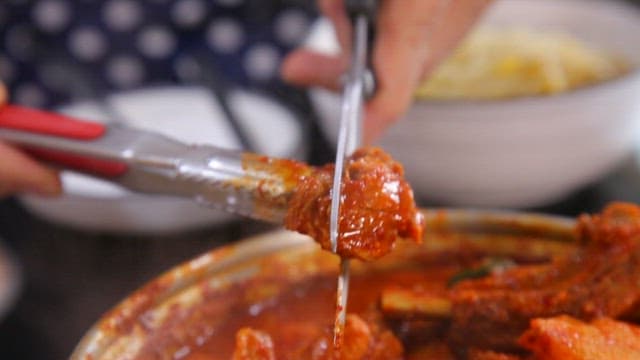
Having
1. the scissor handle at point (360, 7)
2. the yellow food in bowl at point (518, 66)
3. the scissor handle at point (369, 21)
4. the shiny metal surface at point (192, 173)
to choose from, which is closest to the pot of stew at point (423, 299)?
the shiny metal surface at point (192, 173)

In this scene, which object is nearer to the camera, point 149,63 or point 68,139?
point 68,139

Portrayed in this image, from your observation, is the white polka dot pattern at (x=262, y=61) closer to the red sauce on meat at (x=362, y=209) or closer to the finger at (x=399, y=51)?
the finger at (x=399, y=51)

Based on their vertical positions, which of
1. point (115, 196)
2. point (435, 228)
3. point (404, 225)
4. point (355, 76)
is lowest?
point (115, 196)

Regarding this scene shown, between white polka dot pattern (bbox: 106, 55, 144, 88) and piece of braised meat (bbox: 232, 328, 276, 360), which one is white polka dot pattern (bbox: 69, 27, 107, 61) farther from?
piece of braised meat (bbox: 232, 328, 276, 360)

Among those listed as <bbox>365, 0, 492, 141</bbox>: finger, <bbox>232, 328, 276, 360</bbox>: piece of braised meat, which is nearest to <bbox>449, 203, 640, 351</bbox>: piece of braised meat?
<bbox>232, 328, 276, 360</bbox>: piece of braised meat

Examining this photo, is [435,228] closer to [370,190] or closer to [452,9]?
[370,190]

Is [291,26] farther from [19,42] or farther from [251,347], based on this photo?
[251,347]

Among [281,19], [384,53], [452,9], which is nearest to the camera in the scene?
[384,53]

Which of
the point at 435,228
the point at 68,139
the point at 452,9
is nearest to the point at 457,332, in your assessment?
the point at 435,228
